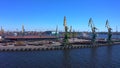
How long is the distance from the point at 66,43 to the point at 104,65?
54494 mm

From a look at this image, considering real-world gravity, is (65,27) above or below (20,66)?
above

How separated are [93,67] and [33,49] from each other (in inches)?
1976

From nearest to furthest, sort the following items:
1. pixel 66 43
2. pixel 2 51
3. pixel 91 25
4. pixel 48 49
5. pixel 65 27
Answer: pixel 2 51 → pixel 48 49 → pixel 66 43 → pixel 65 27 → pixel 91 25

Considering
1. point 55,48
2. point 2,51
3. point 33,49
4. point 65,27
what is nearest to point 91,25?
point 65,27

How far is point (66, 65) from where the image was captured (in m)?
71.8

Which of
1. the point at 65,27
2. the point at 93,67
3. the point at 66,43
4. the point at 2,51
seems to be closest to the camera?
the point at 93,67

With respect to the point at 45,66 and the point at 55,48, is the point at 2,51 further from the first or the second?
the point at 45,66

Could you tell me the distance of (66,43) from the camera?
124m

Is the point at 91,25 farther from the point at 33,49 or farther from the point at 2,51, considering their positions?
the point at 2,51

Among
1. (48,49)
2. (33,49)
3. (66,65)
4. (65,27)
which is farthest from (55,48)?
(66,65)

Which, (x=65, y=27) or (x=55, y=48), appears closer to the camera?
(x=55, y=48)

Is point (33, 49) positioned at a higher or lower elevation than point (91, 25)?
lower

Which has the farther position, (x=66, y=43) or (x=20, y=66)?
(x=66, y=43)

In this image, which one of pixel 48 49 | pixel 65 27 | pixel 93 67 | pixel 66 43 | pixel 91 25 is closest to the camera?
pixel 93 67
